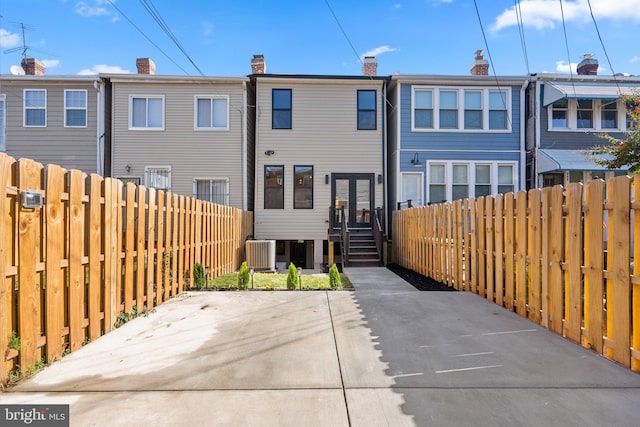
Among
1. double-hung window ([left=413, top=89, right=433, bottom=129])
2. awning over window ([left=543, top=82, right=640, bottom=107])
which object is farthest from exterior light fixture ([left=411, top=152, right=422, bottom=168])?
awning over window ([left=543, top=82, right=640, bottom=107])

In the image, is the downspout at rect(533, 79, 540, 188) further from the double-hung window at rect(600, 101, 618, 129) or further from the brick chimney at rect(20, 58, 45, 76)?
the brick chimney at rect(20, 58, 45, 76)

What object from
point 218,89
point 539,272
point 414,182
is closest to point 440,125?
point 414,182

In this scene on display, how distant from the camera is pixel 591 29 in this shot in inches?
332

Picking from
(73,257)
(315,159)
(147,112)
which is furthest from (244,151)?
(73,257)

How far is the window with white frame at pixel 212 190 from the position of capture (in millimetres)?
→ 13609

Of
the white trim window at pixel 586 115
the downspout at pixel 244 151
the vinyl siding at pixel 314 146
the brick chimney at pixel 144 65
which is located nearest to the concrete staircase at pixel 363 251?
the vinyl siding at pixel 314 146

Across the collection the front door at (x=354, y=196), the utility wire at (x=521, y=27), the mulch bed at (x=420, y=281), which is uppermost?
the utility wire at (x=521, y=27)

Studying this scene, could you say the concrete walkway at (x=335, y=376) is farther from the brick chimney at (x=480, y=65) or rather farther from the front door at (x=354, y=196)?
the brick chimney at (x=480, y=65)

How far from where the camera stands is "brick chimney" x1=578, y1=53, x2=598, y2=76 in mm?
14617

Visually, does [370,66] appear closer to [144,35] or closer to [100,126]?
[144,35]

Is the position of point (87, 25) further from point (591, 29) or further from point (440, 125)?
point (591, 29)

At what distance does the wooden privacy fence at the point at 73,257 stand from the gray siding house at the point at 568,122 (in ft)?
42.4

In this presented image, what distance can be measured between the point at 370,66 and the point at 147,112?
340 inches

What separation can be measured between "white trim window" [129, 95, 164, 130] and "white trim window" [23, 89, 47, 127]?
10.1 feet
